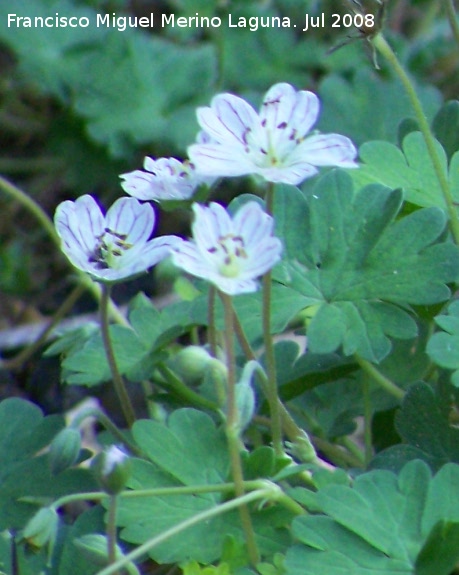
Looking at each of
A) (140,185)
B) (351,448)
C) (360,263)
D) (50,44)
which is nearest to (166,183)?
(140,185)

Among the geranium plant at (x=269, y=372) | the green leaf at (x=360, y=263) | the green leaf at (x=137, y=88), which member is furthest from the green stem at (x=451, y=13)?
the green leaf at (x=137, y=88)

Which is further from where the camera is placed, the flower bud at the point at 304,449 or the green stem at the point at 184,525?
the flower bud at the point at 304,449

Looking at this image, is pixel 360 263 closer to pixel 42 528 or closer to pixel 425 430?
pixel 425 430

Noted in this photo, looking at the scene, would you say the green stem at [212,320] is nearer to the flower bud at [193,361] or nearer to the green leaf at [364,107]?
the flower bud at [193,361]

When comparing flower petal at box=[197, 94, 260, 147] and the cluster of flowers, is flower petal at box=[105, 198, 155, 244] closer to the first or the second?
the cluster of flowers

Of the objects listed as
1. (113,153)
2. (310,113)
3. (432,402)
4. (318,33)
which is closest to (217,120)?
Result: (310,113)
